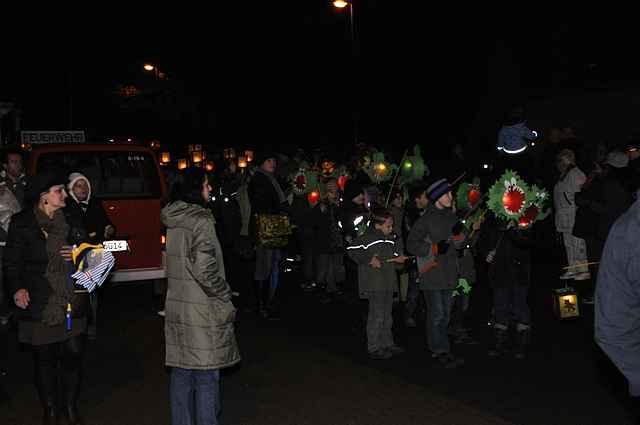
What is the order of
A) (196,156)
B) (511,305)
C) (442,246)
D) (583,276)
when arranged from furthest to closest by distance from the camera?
(196,156), (583,276), (511,305), (442,246)

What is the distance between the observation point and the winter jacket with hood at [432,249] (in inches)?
314

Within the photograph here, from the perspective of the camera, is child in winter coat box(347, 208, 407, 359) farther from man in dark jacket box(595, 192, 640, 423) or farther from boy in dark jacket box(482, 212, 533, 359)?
man in dark jacket box(595, 192, 640, 423)

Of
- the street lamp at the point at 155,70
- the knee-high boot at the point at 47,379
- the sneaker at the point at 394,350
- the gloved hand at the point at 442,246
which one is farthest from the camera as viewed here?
the street lamp at the point at 155,70

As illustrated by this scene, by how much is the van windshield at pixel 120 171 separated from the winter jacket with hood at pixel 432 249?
16.8ft

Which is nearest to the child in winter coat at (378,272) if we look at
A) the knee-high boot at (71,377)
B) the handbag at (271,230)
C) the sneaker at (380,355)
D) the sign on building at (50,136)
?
the sneaker at (380,355)

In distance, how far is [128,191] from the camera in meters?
11.9

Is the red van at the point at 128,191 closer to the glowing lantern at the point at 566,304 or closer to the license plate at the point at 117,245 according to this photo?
the license plate at the point at 117,245

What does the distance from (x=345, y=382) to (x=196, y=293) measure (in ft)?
7.86

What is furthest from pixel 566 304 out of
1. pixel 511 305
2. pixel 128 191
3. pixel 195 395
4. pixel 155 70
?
pixel 155 70

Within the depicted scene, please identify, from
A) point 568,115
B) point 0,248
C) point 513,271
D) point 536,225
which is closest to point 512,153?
point 536,225

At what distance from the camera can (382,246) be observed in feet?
27.9

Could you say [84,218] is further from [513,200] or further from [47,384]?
[513,200]

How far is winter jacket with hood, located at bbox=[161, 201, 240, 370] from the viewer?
5.56 m

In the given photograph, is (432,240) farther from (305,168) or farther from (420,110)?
(420,110)
